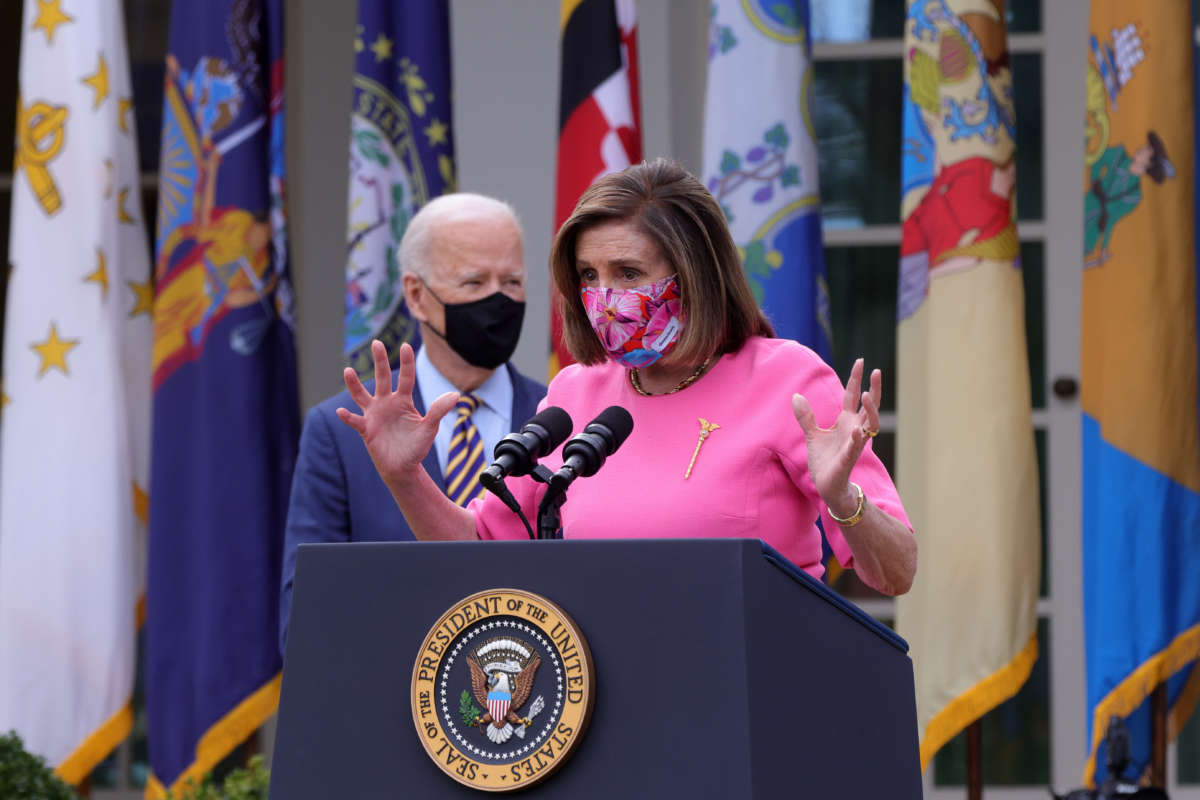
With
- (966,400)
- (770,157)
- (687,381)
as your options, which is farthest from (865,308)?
(687,381)

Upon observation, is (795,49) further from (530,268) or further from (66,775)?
(66,775)

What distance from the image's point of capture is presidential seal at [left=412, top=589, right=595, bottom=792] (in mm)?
1366

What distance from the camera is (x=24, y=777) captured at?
3.61 m

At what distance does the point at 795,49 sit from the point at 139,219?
1.93 m

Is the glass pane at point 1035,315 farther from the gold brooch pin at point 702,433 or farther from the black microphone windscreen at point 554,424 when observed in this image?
the black microphone windscreen at point 554,424

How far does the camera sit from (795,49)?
3.91 m

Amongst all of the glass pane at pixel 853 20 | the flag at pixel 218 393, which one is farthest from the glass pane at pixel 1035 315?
the flag at pixel 218 393

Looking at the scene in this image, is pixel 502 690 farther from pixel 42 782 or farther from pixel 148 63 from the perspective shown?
pixel 148 63

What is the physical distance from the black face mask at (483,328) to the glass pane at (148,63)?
2.67 metres

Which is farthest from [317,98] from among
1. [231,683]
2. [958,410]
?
[958,410]

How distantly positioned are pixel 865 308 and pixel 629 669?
3585 mm

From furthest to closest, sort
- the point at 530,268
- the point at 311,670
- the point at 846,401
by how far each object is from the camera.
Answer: the point at 530,268 < the point at 846,401 < the point at 311,670

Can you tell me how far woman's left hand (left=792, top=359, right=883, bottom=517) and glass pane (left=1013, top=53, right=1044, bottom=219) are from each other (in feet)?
11.0

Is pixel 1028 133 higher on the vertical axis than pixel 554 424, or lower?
higher
